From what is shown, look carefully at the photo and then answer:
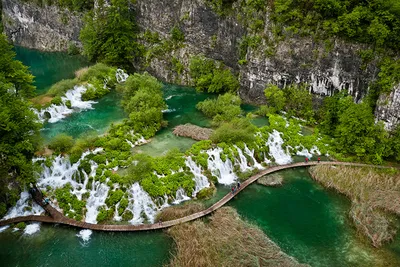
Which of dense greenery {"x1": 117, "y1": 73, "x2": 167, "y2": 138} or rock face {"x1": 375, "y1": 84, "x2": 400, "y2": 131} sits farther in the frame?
dense greenery {"x1": 117, "y1": 73, "x2": 167, "y2": 138}

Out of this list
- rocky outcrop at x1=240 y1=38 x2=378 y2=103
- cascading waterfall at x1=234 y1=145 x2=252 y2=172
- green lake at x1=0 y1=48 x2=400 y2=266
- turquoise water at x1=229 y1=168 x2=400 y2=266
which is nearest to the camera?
green lake at x1=0 y1=48 x2=400 y2=266

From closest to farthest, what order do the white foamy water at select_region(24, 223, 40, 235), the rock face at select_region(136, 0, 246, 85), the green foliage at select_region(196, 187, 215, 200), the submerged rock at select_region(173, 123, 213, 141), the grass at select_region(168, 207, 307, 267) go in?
the grass at select_region(168, 207, 307, 267)
the white foamy water at select_region(24, 223, 40, 235)
the green foliage at select_region(196, 187, 215, 200)
the submerged rock at select_region(173, 123, 213, 141)
the rock face at select_region(136, 0, 246, 85)

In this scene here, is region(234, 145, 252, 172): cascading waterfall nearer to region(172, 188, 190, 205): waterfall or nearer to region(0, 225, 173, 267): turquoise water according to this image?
region(172, 188, 190, 205): waterfall

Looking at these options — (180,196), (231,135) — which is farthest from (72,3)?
(180,196)

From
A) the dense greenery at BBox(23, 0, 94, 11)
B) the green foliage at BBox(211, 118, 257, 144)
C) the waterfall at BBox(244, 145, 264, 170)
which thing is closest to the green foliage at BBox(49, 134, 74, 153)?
the green foliage at BBox(211, 118, 257, 144)

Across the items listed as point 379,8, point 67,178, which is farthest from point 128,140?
point 379,8

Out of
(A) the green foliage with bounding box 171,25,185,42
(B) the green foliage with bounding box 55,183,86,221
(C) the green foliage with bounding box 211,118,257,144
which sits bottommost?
(B) the green foliage with bounding box 55,183,86,221

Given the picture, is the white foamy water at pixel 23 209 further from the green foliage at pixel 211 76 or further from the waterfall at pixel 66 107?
the green foliage at pixel 211 76

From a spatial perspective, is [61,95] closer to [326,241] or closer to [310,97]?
[310,97]

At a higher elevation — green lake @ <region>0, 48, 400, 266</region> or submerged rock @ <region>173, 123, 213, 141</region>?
submerged rock @ <region>173, 123, 213, 141</region>
